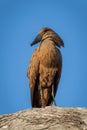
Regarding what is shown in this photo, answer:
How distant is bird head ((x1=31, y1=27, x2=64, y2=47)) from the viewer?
15609 mm

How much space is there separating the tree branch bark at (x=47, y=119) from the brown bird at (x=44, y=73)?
2.14m

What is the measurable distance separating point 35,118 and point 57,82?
10.2ft

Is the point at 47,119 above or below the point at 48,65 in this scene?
below

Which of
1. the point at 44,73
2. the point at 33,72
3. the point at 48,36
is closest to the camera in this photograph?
the point at 44,73

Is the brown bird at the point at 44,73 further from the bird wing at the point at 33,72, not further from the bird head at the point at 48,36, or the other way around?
the bird head at the point at 48,36

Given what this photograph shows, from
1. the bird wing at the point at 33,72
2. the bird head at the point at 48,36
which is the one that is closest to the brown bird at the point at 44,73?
the bird wing at the point at 33,72

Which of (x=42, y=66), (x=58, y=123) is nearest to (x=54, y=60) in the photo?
(x=42, y=66)

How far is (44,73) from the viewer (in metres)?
14.8

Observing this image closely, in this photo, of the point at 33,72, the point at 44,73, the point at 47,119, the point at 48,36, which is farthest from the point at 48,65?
the point at 47,119

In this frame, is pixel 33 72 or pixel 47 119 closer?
pixel 47 119

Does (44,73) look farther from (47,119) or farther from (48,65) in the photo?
(47,119)

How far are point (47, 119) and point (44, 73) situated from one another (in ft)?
9.84

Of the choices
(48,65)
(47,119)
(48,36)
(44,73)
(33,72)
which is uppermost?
(48,36)

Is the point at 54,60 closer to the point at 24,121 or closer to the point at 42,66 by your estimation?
the point at 42,66
